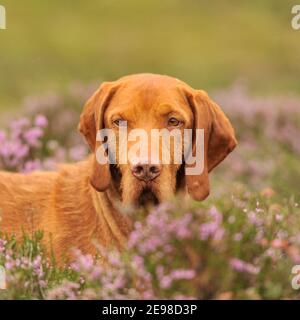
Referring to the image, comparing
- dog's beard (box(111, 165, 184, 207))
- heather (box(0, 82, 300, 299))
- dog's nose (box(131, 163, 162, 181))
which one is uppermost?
dog's nose (box(131, 163, 162, 181))

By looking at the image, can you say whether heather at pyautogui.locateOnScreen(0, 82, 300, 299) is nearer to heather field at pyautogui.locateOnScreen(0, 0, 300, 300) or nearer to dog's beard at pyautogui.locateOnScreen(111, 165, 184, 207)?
heather field at pyautogui.locateOnScreen(0, 0, 300, 300)

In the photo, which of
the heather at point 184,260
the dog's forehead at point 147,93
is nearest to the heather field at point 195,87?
the heather at point 184,260

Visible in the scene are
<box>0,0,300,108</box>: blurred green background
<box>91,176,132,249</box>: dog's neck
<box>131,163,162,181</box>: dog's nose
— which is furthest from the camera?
<box>0,0,300,108</box>: blurred green background

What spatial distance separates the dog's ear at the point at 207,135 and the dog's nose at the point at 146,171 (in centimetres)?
48

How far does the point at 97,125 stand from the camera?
285 inches

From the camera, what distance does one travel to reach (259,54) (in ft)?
71.1

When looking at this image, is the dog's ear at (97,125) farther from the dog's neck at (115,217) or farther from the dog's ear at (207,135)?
the dog's ear at (207,135)

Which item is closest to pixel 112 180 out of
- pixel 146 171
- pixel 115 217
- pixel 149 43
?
pixel 115 217

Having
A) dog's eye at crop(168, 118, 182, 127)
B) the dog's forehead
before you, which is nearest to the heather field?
dog's eye at crop(168, 118, 182, 127)

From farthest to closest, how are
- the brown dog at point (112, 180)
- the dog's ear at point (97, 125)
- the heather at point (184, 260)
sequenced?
the dog's ear at point (97, 125), the brown dog at point (112, 180), the heather at point (184, 260)

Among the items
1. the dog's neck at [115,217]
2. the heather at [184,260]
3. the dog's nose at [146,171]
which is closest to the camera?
the heather at [184,260]

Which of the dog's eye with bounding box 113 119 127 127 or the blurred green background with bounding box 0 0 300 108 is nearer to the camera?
the dog's eye with bounding box 113 119 127 127

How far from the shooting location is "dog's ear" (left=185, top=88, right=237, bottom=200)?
23.3ft

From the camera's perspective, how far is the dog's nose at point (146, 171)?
6566 millimetres
